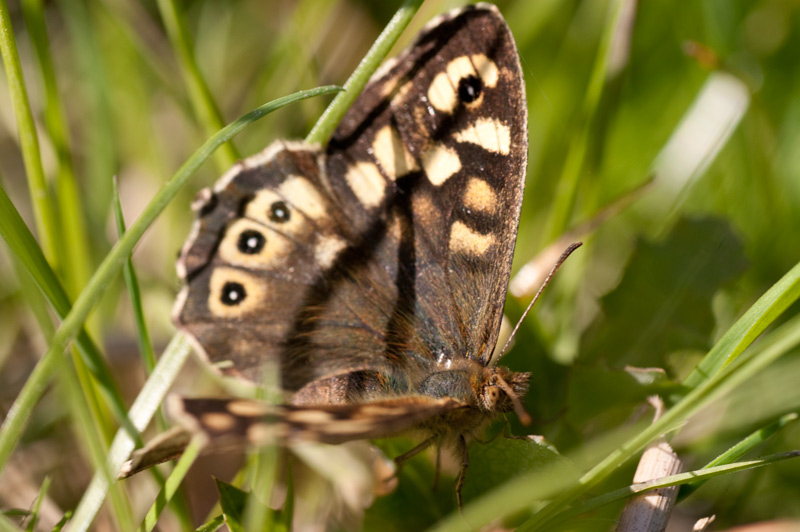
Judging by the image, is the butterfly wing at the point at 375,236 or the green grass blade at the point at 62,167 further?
the green grass blade at the point at 62,167

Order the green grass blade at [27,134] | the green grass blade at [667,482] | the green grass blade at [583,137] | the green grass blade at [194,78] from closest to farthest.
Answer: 1. the green grass blade at [667,482]
2. the green grass blade at [27,134]
3. the green grass blade at [194,78]
4. the green grass blade at [583,137]

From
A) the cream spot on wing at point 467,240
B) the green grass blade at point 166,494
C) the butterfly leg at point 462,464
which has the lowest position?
the butterfly leg at point 462,464

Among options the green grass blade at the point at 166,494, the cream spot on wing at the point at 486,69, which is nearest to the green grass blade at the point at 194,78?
the cream spot on wing at the point at 486,69

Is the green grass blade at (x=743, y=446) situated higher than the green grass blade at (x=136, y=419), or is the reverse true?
the green grass blade at (x=136, y=419)

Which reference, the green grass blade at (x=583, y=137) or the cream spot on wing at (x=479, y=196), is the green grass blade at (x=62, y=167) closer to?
the cream spot on wing at (x=479, y=196)

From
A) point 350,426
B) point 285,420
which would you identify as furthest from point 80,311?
point 350,426

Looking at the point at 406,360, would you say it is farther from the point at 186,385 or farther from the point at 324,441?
the point at 186,385

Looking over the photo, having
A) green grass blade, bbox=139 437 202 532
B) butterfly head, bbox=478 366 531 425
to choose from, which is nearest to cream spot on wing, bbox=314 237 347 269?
butterfly head, bbox=478 366 531 425
